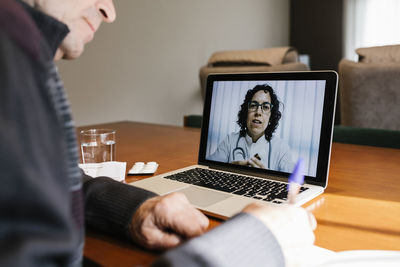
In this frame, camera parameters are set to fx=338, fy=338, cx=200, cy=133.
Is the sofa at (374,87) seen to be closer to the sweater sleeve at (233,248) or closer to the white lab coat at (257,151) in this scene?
the white lab coat at (257,151)

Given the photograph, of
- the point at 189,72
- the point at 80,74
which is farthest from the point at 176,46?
the point at 80,74

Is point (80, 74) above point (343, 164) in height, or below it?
above

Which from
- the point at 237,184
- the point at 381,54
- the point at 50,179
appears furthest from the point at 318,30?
the point at 50,179

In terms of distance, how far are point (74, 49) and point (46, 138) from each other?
26cm

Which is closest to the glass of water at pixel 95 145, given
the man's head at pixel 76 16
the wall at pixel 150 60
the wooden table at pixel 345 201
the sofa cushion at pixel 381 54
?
the wooden table at pixel 345 201

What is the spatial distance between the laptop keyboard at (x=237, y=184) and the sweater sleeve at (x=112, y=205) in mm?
208

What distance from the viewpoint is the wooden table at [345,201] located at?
1.68 ft

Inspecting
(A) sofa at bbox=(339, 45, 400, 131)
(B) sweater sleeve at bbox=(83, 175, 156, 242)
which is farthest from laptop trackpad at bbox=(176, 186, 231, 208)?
(A) sofa at bbox=(339, 45, 400, 131)

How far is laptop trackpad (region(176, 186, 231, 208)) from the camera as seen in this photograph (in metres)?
0.66

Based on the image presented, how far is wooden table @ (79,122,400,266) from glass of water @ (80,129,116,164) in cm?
8

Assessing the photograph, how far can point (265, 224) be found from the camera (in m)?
0.44

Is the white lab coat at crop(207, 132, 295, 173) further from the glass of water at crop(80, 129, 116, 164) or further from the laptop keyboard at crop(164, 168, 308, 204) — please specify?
the glass of water at crop(80, 129, 116, 164)

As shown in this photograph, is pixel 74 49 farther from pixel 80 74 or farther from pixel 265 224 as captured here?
pixel 80 74

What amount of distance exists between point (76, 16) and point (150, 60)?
3.45m
